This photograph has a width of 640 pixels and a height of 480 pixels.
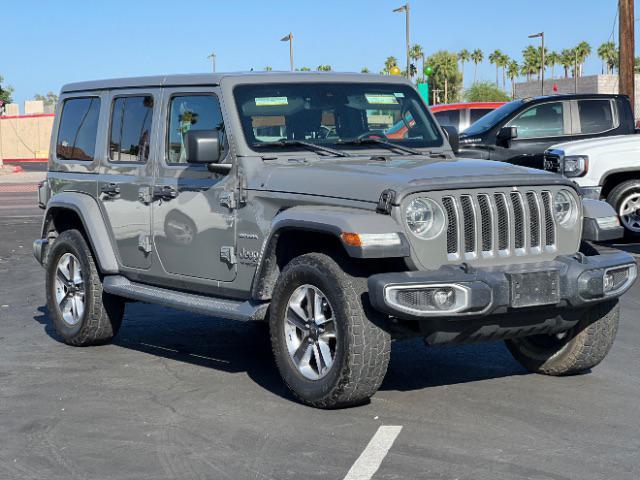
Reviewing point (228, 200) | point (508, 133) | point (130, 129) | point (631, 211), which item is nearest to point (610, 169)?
point (631, 211)

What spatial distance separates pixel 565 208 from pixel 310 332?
164 cm

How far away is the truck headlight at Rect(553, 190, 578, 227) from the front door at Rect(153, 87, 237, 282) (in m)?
1.93

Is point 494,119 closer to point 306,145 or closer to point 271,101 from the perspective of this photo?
point 271,101

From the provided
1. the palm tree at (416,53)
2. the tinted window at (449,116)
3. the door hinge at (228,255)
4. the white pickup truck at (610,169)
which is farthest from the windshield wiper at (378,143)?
the palm tree at (416,53)

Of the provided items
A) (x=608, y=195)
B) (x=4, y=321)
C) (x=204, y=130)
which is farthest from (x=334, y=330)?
(x=608, y=195)

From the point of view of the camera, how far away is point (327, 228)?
19.6 feet

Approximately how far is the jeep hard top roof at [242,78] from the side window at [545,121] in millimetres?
9149

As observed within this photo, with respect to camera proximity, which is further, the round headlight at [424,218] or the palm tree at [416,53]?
the palm tree at [416,53]

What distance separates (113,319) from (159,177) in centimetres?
130

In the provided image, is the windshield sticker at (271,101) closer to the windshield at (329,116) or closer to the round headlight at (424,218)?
the windshield at (329,116)

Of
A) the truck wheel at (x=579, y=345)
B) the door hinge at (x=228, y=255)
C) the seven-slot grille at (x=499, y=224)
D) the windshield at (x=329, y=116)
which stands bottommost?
the truck wheel at (x=579, y=345)

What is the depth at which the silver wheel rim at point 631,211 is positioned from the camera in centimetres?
1423

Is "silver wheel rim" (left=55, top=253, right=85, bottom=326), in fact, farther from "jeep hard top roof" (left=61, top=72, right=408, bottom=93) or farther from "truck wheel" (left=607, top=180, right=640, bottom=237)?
"truck wheel" (left=607, top=180, right=640, bottom=237)

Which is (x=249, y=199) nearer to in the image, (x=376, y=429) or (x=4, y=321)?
(x=376, y=429)
